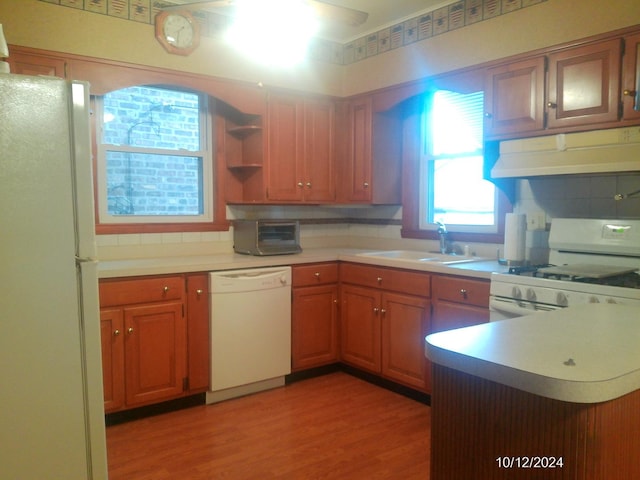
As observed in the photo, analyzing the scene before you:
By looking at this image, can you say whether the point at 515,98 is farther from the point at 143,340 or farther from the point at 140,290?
the point at 143,340

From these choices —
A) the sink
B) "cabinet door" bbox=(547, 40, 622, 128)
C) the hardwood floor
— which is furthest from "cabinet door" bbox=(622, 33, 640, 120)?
the hardwood floor

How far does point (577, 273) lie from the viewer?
2.55m

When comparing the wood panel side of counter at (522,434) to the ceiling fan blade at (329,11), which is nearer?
the wood panel side of counter at (522,434)

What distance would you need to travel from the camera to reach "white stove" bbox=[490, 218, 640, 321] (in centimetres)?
243

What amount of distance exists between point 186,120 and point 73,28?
95 cm

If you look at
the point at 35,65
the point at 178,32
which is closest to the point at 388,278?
the point at 178,32

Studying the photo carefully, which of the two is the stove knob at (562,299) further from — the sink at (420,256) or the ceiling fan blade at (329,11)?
the ceiling fan blade at (329,11)

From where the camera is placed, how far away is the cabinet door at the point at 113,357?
2982 mm

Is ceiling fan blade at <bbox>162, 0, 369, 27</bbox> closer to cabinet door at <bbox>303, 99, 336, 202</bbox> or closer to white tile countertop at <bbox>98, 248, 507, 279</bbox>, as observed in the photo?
white tile countertop at <bbox>98, 248, 507, 279</bbox>

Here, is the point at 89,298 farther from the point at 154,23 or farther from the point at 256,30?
the point at 256,30

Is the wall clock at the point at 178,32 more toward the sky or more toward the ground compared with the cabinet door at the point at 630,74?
more toward the sky

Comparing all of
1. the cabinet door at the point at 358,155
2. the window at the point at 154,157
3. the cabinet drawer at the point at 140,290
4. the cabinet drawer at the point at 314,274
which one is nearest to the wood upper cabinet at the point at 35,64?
the window at the point at 154,157

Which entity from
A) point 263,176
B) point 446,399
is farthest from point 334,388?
point 446,399

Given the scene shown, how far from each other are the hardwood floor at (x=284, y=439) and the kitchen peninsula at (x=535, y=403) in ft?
4.46
